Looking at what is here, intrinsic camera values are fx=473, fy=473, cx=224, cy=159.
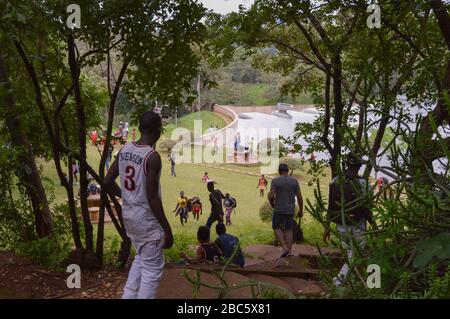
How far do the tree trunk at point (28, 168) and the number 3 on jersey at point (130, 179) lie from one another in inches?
109

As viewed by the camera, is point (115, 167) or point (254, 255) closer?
point (115, 167)

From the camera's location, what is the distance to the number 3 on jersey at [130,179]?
3.38 m

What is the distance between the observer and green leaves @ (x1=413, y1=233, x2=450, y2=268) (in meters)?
2.04

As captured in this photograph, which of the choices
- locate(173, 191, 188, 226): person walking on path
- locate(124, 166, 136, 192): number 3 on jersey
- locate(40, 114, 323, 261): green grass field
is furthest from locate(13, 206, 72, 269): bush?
locate(173, 191, 188, 226): person walking on path

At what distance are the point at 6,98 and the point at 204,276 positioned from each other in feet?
10.3

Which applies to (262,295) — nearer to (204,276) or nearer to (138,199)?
(138,199)

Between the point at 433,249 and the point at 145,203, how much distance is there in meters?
1.97

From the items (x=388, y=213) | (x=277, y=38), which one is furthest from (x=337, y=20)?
(x=388, y=213)

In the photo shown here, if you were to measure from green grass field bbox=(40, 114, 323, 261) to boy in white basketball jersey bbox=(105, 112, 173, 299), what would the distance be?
3.89 metres

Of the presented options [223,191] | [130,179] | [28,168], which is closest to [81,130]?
[28,168]

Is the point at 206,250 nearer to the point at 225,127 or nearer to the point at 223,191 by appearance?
the point at 223,191

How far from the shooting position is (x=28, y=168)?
5.96 m

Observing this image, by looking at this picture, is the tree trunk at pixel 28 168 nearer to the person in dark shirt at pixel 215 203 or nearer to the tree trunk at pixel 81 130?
the tree trunk at pixel 81 130

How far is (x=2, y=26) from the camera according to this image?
411 centimetres
